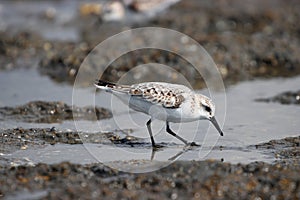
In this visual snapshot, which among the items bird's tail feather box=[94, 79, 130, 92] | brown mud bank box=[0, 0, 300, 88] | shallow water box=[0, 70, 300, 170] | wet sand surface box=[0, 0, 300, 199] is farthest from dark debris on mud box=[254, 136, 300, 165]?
brown mud bank box=[0, 0, 300, 88]

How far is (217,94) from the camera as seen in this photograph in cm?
1227

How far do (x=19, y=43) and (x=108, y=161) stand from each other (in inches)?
334

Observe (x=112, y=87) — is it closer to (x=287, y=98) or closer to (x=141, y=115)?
(x=141, y=115)

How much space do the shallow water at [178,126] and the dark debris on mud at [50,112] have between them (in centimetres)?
24

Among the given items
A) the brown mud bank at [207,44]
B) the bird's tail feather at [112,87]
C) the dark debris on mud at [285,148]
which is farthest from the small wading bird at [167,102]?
the brown mud bank at [207,44]

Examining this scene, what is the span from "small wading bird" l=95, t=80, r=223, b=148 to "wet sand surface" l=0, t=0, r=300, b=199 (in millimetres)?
461

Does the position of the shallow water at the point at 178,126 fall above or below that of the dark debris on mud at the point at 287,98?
below

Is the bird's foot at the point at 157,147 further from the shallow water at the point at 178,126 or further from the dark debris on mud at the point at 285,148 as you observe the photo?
the dark debris on mud at the point at 285,148

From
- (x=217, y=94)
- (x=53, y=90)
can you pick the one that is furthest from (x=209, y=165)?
(x=53, y=90)

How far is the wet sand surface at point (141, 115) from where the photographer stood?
7.25 m

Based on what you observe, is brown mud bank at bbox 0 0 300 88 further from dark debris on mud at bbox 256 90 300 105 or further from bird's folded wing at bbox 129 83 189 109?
bird's folded wing at bbox 129 83 189 109

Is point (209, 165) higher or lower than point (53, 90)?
lower

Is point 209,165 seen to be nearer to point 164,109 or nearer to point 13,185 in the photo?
point 164,109

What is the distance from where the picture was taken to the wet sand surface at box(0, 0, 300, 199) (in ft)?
23.8
